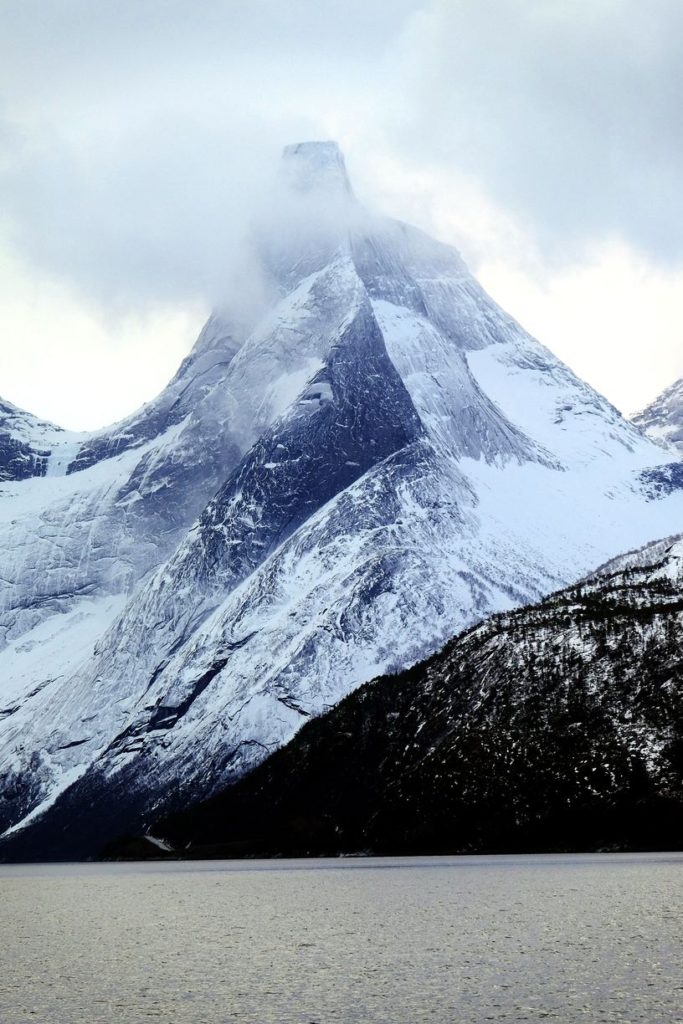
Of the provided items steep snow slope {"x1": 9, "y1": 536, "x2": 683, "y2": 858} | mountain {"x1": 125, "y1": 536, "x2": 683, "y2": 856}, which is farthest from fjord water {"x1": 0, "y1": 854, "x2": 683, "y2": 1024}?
steep snow slope {"x1": 9, "y1": 536, "x2": 683, "y2": 858}

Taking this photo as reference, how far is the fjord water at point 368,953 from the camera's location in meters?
47.0

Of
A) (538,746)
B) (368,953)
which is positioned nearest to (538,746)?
(538,746)

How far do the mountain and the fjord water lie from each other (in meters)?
29.6

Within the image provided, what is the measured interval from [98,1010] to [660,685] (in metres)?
109

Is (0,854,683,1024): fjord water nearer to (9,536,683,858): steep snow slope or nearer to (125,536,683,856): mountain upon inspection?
(125,536,683,856): mountain

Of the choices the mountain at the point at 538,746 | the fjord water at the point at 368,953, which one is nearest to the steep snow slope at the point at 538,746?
the mountain at the point at 538,746

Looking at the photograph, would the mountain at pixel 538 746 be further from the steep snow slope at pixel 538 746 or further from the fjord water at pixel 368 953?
the fjord water at pixel 368 953

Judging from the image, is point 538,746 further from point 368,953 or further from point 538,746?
point 368,953

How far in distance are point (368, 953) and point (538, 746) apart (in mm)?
88213

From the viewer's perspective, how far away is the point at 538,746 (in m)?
148

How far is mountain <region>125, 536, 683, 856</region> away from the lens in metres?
137

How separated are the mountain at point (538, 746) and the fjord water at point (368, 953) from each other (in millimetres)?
29642

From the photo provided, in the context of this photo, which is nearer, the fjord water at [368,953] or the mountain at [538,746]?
the fjord water at [368,953]

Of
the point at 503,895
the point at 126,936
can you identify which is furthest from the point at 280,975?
the point at 503,895
